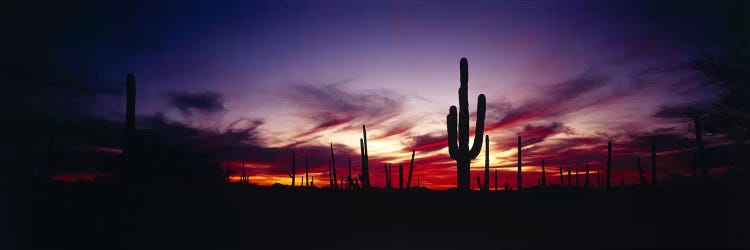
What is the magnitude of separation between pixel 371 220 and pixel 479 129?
573 centimetres

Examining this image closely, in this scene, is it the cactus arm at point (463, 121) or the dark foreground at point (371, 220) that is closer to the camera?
the dark foreground at point (371, 220)

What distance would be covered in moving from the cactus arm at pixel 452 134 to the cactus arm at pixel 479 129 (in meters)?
0.72

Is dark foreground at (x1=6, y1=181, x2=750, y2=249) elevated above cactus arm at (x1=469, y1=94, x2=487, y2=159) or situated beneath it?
situated beneath

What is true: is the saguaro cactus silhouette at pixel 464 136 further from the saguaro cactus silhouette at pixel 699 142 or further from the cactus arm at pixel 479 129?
the saguaro cactus silhouette at pixel 699 142

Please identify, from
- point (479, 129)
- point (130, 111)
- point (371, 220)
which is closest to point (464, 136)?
point (479, 129)

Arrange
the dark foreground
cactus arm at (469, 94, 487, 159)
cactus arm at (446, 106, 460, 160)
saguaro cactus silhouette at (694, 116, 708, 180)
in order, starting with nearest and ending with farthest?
the dark foreground < cactus arm at (469, 94, 487, 159) < cactus arm at (446, 106, 460, 160) < saguaro cactus silhouette at (694, 116, 708, 180)

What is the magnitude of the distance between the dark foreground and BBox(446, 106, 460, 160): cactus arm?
2522 mm

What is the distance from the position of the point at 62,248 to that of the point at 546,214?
1165 cm

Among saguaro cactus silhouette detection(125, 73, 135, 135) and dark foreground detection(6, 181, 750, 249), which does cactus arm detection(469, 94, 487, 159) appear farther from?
saguaro cactus silhouette detection(125, 73, 135, 135)

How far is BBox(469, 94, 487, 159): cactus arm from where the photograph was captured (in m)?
15.7

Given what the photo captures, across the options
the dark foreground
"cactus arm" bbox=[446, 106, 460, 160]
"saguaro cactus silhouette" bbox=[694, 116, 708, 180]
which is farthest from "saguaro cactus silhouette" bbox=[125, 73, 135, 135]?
"saguaro cactus silhouette" bbox=[694, 116, 708, 180]

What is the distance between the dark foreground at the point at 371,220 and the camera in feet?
34.1

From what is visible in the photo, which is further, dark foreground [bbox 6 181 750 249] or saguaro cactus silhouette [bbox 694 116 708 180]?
saguaro cactus silhouette [bbox 694 116 708 180]

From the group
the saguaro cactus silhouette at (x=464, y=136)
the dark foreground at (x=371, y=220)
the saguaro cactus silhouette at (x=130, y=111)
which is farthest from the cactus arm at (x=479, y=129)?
the saguaro cactus silhouette at (x=130, y=111)
